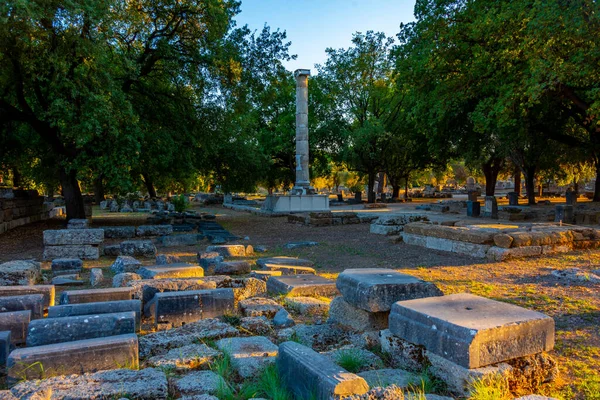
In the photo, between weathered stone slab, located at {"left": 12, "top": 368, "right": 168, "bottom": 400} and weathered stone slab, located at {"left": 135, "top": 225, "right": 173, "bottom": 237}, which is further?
weathered stone slab, located at {"left": 135, "top": 225, "right": 173, "bottom": 237}

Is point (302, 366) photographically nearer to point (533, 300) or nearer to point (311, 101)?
point (533, 300)

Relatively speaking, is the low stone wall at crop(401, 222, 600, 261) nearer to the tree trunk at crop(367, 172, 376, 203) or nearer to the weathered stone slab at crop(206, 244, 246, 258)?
the weathered stone slab at crop(206, 244, 246, 258)

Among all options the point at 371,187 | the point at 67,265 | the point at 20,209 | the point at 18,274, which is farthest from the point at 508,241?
the point at 371,187

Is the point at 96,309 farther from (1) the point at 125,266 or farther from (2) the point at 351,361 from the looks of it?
(1) the point at 125,266

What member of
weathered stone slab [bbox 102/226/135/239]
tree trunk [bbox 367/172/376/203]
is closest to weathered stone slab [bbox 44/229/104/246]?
weathered stone slab [bbox 102/226/135/239]

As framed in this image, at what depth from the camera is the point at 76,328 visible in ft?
13.4

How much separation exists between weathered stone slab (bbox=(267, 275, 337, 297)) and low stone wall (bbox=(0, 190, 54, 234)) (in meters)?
12.7

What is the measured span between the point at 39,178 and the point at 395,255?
67.1ft

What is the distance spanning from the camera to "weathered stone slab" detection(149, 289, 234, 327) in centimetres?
497

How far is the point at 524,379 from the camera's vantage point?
128 inches

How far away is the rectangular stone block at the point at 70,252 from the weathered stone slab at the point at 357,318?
312 inches

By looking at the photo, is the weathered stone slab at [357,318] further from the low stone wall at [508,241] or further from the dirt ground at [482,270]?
the low stone wall at [508,241]

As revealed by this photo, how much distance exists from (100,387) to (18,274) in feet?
18.0

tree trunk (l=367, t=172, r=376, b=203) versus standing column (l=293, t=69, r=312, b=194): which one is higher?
standing column (l=293, t=69, r=312, b=194)
